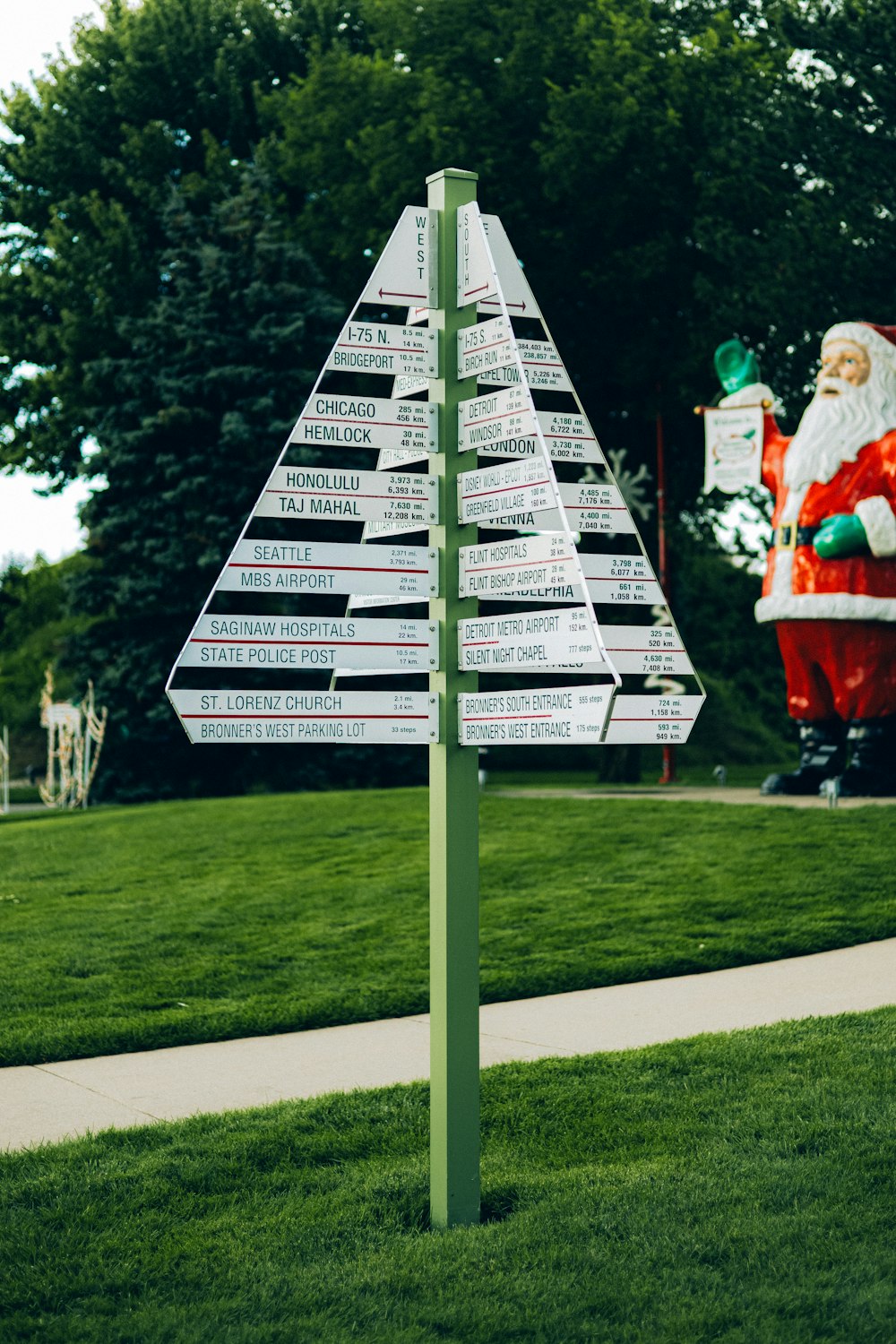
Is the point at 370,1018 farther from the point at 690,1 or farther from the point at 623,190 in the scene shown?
the point at 690,1

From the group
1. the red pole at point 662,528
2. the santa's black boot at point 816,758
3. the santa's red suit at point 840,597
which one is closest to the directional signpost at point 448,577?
the santa's red suit at point 840,597

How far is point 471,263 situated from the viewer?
178 inches

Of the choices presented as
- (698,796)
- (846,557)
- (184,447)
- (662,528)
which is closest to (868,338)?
(846,557)

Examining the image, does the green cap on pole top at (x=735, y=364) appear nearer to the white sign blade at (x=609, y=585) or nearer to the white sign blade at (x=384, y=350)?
the white sign blade at (x=384, y=350)

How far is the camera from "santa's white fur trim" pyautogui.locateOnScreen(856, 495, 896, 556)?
46.0ft

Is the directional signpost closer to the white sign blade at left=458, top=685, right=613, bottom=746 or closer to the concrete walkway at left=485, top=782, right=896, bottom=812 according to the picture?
the white sign blade at left=458, top=685, right=613, bottom=746

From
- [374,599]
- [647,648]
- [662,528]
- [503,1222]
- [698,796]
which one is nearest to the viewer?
[647,648]

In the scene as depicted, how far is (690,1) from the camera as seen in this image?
24.8 meters

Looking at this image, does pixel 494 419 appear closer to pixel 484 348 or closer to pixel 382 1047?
pixel 484 348

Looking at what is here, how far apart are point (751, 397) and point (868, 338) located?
Result: 142cm

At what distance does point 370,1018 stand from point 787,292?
1632cm

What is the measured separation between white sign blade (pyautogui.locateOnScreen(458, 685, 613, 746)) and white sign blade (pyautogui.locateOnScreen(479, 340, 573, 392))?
923mm

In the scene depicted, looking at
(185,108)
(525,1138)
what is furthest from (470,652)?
(185,108)

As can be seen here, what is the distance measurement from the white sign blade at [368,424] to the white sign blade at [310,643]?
0.51 m
